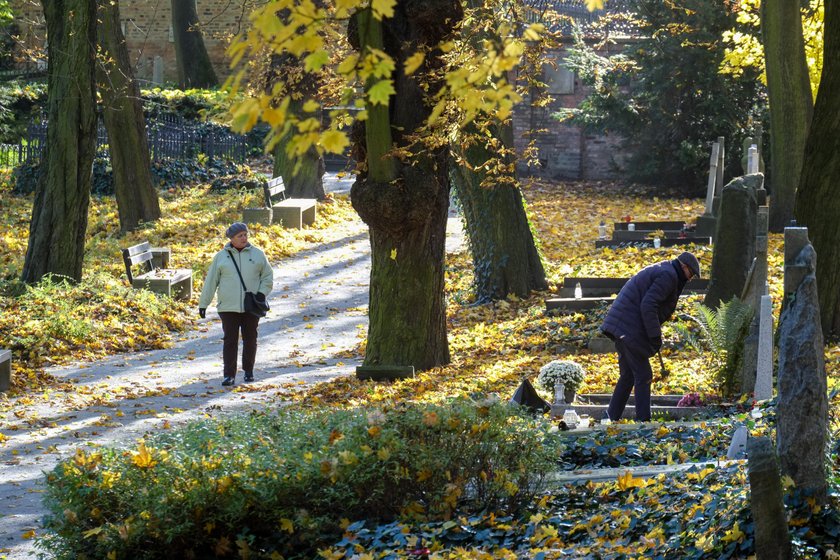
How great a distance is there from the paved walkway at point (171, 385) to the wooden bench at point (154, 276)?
0.56 m

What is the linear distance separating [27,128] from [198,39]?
10.9 metres

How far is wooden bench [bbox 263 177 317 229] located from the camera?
22469 mm

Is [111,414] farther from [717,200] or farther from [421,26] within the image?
[717,200]

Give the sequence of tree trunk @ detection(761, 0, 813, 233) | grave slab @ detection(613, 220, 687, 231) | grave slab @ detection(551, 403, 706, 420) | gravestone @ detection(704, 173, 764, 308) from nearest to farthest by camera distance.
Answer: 1. grave slab @ detection(551, 403, 706, 420)
2. gravestone @ detection(704, 173, 764, 308)
3. tree trunk @ detection(761, 0, 813, 233)
4. grave slab @ detection(613, 220, 687, 231)

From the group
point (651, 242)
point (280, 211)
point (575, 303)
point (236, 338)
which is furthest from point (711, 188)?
point (236, 338)

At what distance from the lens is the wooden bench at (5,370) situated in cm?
1201

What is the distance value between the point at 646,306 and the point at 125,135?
13.4 meters

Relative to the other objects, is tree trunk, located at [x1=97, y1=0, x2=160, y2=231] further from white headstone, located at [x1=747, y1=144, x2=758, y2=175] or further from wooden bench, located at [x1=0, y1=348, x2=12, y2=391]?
white headstone, located at [x1=747, y1=144, x2=758, y2=175]

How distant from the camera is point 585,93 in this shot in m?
32.9

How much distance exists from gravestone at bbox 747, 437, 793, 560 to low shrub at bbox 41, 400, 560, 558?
1.88 metres

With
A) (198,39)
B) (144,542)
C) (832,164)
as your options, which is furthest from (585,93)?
(144,542)

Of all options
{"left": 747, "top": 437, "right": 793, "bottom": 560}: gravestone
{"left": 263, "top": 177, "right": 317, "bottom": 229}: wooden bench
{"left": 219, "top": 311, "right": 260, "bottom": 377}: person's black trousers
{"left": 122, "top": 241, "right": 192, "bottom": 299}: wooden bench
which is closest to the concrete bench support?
{"left": 263, "top": 177, "right": 317, "bottom": 229}: wooden bench

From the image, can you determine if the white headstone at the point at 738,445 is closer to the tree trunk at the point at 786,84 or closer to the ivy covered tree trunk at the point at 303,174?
the tree trunk at the point at 786,84

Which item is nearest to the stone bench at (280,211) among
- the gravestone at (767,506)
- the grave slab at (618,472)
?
the grave slab at (618,472)
